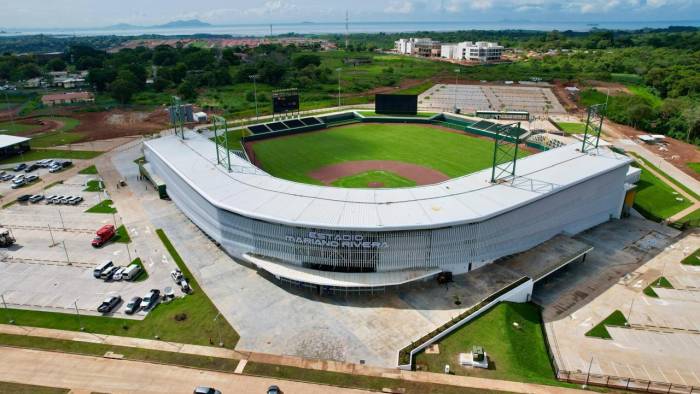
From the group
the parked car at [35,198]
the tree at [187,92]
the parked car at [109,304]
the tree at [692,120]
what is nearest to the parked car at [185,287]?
the parked car at [109,304]

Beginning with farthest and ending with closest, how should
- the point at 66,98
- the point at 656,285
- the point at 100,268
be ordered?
the point at 66,98, the point at 100,268, the point at 656,285

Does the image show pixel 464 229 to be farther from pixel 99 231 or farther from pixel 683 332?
pixel 99 231

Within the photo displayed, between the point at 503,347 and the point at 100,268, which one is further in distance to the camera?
the point at 100,268

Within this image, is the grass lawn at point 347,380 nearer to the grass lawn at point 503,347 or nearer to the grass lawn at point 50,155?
the grass lawn at point 503,347

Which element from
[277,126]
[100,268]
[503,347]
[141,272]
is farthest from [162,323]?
[277,126]

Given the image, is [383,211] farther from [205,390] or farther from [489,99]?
[489,99]

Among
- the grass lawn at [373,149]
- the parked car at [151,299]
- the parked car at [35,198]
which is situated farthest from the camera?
the grass lawn at [373,149]

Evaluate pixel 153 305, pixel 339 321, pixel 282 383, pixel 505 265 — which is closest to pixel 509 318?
pixel 505 265
